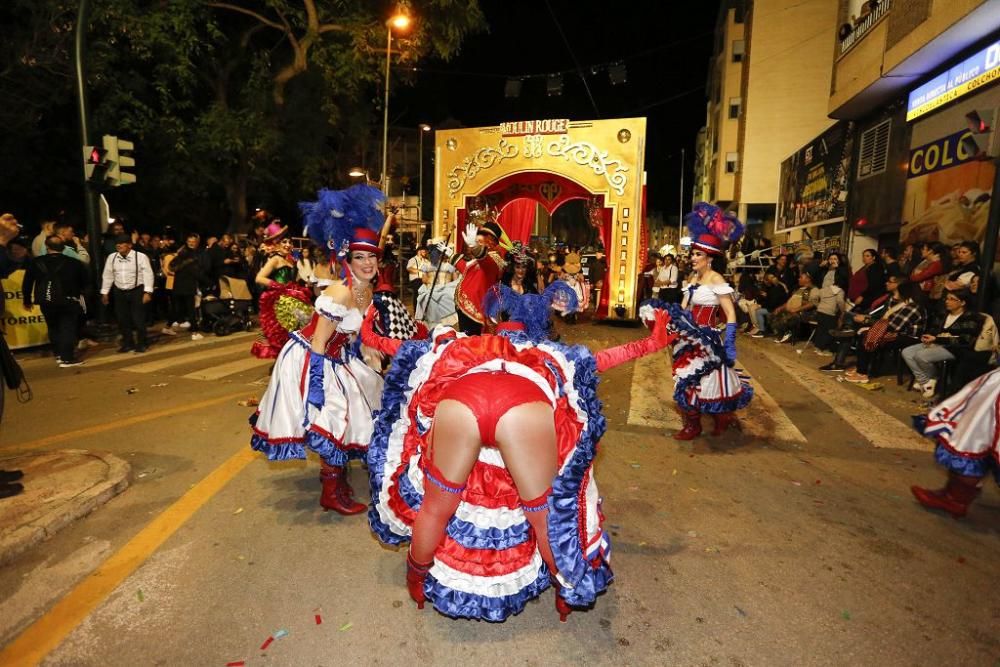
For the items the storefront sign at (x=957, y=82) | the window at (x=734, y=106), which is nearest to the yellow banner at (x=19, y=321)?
the storefront sign at (x=957, y=82)

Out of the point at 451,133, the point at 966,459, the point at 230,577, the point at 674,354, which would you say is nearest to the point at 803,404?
the point at 674,354

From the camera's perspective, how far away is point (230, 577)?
3096 millimetres

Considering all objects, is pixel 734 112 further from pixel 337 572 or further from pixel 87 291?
pixel 337 572

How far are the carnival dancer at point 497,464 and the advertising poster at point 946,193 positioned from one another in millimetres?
9440

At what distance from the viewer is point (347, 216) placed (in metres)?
3.75

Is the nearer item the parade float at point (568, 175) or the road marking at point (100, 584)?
the road marking at point (100, 584)

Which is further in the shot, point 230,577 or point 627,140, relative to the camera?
point 627,140

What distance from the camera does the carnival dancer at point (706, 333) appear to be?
5320 mm

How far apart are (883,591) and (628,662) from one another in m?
1.56

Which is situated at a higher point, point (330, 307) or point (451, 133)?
point (451, 133)

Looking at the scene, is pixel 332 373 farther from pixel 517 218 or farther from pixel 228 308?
pixel 517 218

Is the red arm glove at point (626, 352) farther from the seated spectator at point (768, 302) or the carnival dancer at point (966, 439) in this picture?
the seated spectator at point (768, 302)

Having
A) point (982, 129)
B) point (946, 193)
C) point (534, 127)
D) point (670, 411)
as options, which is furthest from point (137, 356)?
point (946, 193)

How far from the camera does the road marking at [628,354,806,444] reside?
19.5 feet
